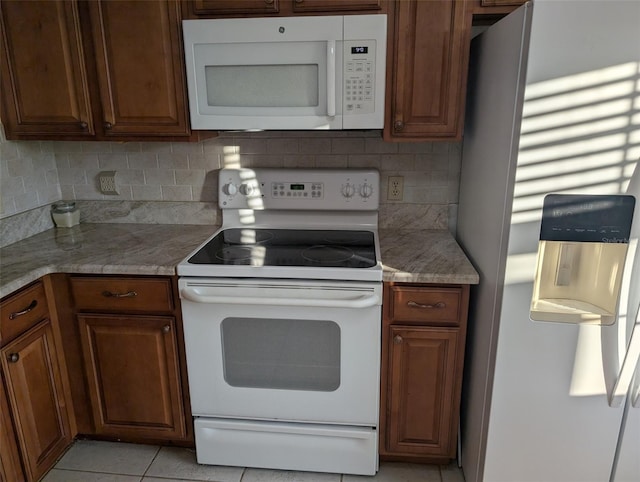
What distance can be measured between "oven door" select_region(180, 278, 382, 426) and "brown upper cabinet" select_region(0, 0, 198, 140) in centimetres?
75

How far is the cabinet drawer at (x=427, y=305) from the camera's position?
1.70m

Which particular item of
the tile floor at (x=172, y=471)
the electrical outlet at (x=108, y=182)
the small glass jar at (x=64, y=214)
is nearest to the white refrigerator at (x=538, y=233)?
the tile floor at (x=172, y=471)

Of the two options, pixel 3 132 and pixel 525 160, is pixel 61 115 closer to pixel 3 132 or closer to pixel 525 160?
pixel 3 132

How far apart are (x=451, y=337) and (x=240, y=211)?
1.12 m

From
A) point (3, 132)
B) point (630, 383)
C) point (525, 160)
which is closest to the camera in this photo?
point (525, 160)

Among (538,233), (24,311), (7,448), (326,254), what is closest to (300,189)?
(326,254)

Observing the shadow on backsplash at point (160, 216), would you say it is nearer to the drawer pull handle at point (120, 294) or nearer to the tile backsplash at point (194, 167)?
the tile backsplash at point (194, 167)

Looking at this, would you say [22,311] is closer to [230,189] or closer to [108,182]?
[108,182]

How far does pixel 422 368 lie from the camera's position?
1.78 metres

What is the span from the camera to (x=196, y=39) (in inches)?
69.7

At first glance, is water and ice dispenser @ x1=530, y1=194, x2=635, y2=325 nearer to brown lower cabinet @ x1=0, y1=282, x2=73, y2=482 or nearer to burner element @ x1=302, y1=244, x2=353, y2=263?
burner element @ x1=302, y1=244, x2=353, y2=263

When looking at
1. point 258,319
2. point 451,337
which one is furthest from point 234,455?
Answer: point 451,337

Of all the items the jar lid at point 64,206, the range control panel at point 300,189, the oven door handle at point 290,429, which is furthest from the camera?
the jar lid at point 64,206

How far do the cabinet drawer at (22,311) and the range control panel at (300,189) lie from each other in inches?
33.3
